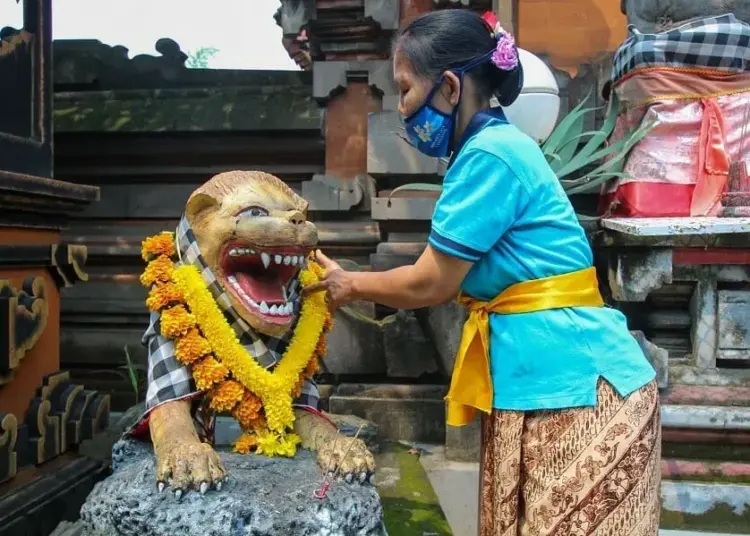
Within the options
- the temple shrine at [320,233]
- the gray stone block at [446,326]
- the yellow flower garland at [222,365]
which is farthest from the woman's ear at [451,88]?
the gray stone block at [446,326]

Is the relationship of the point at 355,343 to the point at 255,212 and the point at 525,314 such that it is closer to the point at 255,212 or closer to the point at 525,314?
the point at 255,212

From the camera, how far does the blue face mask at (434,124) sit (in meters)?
1.71

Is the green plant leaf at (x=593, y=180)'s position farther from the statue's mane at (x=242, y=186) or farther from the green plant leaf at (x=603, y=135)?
the statue's mane at (x=242, y=186)

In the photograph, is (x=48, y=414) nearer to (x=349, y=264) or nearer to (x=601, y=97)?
(x=349, y=264)

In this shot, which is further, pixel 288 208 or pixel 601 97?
pixel 601 97

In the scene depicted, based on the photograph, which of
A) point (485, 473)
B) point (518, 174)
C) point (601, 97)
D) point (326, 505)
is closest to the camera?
point (518, 174)

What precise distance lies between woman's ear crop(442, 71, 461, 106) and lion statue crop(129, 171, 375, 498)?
612 mm

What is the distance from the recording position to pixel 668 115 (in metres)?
3.21

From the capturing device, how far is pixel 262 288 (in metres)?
2.17

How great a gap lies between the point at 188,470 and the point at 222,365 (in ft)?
1.32

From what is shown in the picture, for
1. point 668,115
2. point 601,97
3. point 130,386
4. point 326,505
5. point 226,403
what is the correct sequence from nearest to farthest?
point 326,505, point 226,403, point 668,115, point 601,97, point 130,386

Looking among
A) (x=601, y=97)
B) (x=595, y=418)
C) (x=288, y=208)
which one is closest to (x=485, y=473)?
(x=595, y=418)

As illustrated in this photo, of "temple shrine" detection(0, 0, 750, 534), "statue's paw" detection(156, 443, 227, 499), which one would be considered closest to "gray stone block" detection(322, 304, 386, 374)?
"temple shrine" detection(0, 0, 750, 534)

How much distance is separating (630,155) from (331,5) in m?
1.70
